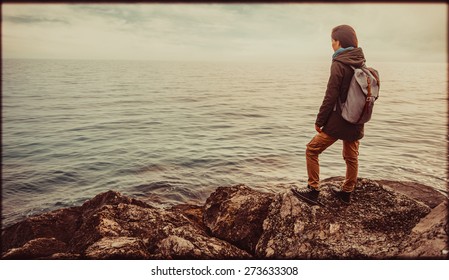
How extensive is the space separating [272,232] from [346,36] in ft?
9.12

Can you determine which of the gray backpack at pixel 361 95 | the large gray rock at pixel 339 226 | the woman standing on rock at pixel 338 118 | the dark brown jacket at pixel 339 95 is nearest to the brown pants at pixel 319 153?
the woman standing on rock at pixel 338 118

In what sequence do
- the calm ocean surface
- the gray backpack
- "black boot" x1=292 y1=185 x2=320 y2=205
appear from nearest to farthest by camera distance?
the gray backpack
"black boot" x1=292 y1=185 x2=320 y2=205
the calm ocean surface

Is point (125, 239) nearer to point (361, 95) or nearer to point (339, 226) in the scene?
point (339, 226)

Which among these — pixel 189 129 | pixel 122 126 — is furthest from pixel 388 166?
pixel 122 126

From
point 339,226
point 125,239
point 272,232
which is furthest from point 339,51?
point 125,239

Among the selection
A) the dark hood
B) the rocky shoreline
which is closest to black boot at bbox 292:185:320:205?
the rocky shoreline

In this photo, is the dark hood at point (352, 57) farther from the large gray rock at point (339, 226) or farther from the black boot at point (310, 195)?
the large gray rock at point (339, 226)

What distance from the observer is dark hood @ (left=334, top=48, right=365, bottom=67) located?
3951 millimetres

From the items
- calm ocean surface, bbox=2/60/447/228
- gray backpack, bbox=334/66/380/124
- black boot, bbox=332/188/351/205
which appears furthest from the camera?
calm ocean surface, bbox=2/60/447/228

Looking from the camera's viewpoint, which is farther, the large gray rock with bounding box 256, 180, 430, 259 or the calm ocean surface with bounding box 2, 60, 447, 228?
the calm ocean surface with bounding box 2, 60, 447, 228

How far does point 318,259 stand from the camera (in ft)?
13.1

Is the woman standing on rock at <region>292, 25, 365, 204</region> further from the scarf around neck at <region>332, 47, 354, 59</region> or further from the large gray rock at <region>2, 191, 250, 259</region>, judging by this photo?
the large gray rock at <region>2, 191, 250, 259</region>

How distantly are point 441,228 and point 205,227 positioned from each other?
345 cm

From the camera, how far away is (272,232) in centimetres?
443
